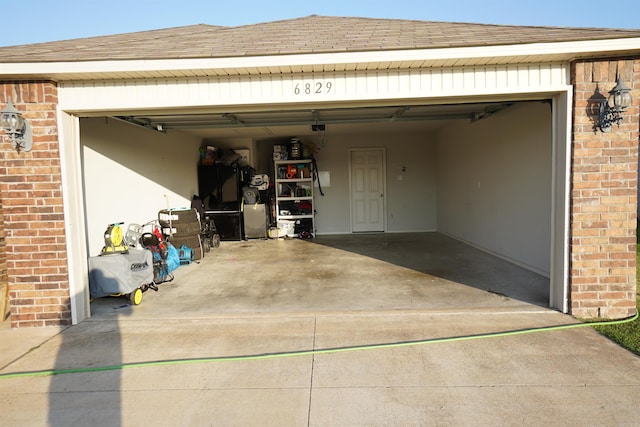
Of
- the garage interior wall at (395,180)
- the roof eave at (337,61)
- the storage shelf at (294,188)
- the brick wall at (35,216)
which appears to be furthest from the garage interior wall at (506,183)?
the brick wall at (35,216)

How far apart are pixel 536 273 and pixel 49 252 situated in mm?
6294

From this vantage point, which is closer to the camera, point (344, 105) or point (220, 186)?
point (344, 105)

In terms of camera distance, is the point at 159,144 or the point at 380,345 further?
the point at 159,144

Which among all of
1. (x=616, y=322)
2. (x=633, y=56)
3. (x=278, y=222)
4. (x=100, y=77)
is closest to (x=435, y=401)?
(x=616, y=322)

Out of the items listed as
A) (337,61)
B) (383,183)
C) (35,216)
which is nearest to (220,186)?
(383,183)

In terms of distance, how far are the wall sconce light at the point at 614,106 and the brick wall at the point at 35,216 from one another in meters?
5.62

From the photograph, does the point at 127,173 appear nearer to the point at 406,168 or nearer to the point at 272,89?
the point at 272,89

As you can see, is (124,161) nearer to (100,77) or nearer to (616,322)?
(100,77)

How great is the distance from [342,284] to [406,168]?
609cm

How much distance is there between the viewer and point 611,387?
8.73 ft

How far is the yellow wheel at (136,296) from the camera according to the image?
4.71 metres

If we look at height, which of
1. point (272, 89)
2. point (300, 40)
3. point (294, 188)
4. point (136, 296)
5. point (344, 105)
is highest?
point (300, 40)

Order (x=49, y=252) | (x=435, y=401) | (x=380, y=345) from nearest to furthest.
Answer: (x=435, y=401) < (x=380, y=345) < (x=49, y=252)

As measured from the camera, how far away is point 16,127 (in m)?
3.81
